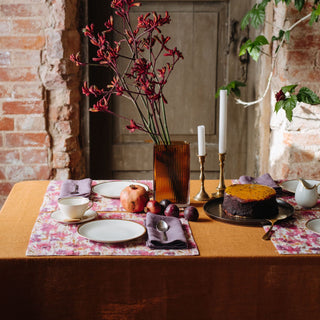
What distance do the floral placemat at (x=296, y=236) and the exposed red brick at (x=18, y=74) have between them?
1503mm

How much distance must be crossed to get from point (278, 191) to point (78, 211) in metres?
0.74

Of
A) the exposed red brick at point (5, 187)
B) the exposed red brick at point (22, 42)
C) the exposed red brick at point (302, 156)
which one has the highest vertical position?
the exposed red brick at point (22, 42)

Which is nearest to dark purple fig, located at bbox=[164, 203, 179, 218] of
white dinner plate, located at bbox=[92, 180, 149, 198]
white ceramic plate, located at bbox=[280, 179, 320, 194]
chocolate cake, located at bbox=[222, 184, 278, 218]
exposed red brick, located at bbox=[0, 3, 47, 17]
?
chocolate cake, located at bbox=[222, 184, 278, 218]

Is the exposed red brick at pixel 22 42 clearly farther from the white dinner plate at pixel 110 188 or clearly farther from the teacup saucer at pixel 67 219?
the teacup saucer at pixel 67 219

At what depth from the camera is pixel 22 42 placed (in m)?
2.30

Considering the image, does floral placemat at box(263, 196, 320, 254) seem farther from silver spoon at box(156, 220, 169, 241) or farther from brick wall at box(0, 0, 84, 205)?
brick wall at box(0, 0, 84, 205)

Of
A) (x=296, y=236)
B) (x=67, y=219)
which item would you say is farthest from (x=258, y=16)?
(x=67, y=219)

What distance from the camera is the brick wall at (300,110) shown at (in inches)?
85.9

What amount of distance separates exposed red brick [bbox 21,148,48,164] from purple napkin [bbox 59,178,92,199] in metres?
0.74

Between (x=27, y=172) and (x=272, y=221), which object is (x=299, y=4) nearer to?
(x=272, y=221)

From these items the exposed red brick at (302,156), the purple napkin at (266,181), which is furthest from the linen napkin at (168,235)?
the exposed red brick at (302,156)

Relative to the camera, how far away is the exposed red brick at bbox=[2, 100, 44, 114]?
2344mm

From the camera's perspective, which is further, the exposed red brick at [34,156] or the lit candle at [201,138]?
the exposed red brick at [34,156]
